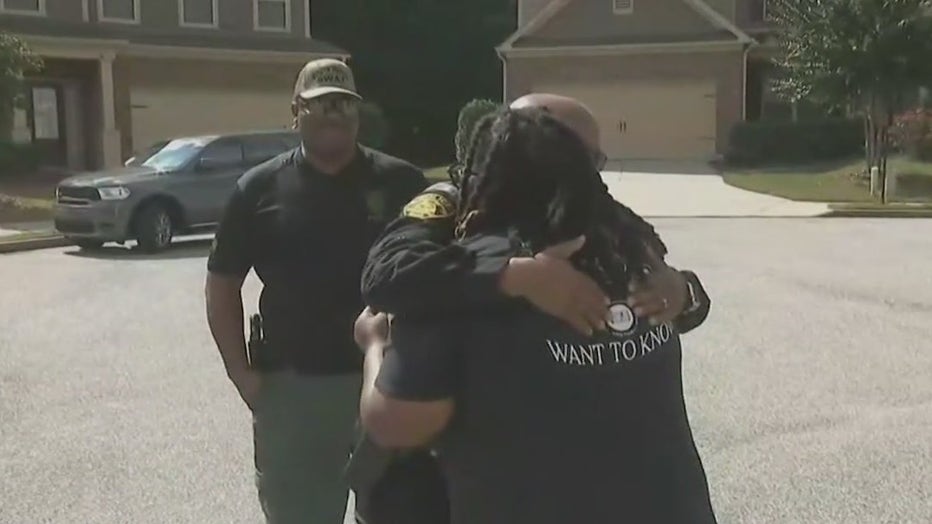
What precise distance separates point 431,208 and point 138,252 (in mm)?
14592

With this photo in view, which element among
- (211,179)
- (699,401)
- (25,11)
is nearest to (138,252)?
(211,179)

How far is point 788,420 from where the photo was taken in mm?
6625

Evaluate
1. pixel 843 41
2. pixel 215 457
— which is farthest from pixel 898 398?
pixel 843 41

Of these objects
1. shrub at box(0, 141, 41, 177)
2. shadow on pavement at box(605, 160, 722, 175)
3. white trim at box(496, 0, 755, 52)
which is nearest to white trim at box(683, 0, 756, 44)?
white trim at box(496, 0, 755, 52)

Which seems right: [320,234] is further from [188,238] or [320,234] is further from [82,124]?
[82,124]

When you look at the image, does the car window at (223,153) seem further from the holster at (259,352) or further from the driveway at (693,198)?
the holster at (259,352)

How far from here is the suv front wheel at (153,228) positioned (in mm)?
15886

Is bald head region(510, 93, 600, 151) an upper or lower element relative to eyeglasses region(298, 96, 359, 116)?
upper

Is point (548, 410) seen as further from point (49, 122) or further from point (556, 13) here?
point (556, 13)

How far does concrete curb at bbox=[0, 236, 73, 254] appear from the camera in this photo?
16.4m

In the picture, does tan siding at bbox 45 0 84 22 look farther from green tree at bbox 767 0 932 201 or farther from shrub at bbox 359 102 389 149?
green tree at bbox 767 0 932 201

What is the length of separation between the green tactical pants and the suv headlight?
1286cm

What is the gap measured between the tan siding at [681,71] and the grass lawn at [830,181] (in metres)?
3.60

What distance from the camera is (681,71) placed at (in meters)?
33.2
